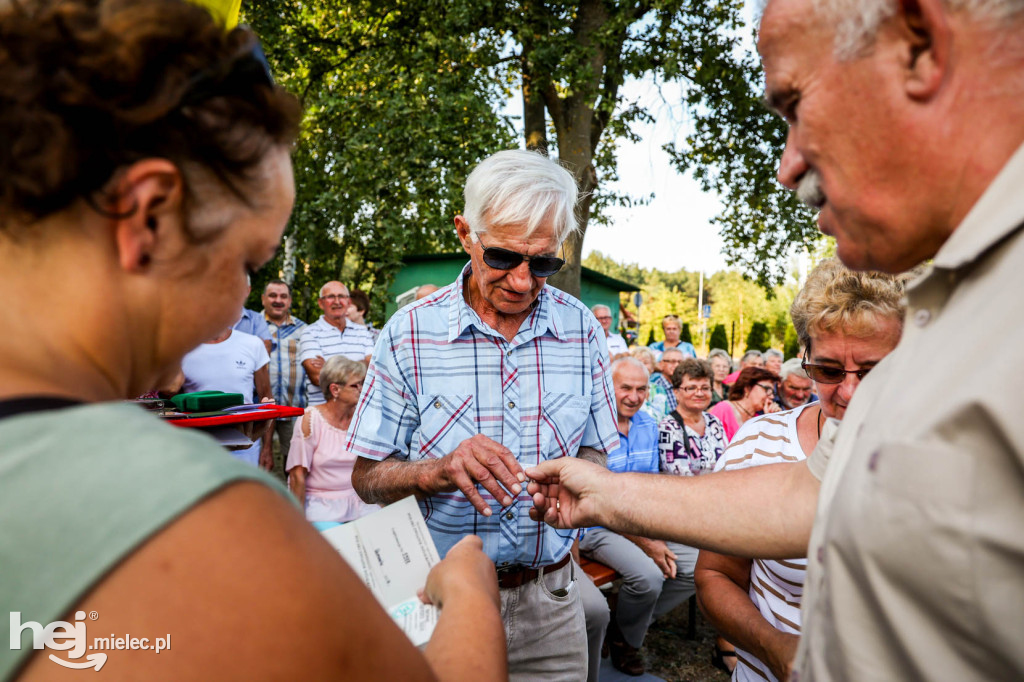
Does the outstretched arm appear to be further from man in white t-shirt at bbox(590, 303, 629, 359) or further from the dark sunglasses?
man in white t-shirt at bbox(590, 303, 629, 359)

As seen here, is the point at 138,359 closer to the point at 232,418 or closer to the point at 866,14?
the point at 866,14

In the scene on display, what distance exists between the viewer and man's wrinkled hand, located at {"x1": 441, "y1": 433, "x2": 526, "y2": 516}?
2029 millimetres

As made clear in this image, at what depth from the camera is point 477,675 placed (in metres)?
0.99

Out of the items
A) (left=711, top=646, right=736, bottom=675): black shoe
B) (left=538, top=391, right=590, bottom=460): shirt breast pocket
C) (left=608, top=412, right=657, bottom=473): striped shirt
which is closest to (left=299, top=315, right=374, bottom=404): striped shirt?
(left=608, top=412, right=657, bottom=473): striped shirt

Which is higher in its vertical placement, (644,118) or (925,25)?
(644,118)

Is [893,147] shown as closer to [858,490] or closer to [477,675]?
[858,490]

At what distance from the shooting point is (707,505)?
5.68 feet

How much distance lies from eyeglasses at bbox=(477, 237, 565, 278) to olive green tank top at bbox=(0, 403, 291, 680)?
182 centimetres

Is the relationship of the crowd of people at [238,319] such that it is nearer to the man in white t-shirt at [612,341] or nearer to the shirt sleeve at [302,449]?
the shirt sleeve at [302,449]

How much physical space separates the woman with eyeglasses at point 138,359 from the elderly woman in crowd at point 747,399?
691 centimetres

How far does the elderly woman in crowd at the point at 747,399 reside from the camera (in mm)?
7352

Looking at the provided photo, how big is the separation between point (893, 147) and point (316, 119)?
11.1 m

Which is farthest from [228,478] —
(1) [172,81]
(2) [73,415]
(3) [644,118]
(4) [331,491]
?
(3) [644,118]
